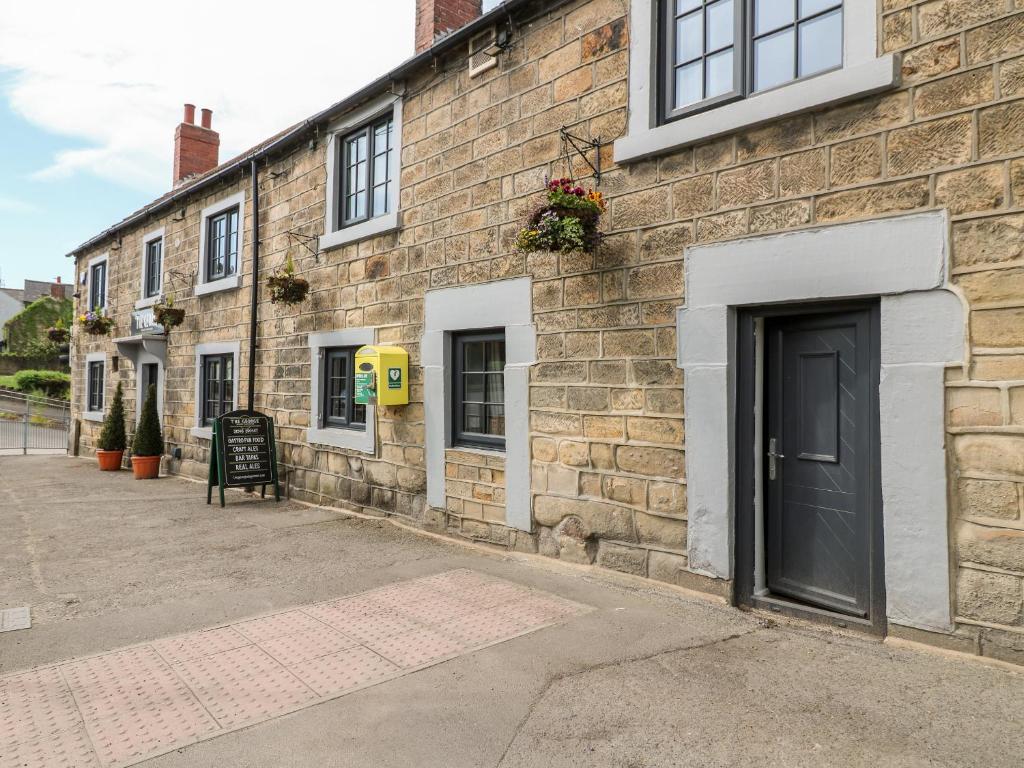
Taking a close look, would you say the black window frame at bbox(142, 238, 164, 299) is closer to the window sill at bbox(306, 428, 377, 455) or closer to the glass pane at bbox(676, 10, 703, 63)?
the window sill at bbox(306, 428, 377, 455)

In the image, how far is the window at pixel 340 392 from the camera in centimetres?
860

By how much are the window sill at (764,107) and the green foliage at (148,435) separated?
1119 centimetres

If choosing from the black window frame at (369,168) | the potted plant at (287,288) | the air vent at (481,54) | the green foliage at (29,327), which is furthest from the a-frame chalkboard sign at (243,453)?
the green foliage at (29,327)

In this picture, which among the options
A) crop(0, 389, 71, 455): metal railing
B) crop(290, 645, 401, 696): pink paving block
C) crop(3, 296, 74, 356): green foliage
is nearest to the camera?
crop(290, 645, 401, 696): pink paving block

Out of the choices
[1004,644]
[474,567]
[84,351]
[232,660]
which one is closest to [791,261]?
[1004,644]

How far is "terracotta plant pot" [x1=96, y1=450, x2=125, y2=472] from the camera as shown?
1420cm

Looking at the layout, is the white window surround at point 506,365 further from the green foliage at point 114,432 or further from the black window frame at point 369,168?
the green foliage at point 114,432

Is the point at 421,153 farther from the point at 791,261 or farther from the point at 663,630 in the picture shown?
the point at 663,630

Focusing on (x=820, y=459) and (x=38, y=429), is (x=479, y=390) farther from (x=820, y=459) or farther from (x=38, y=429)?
(x=38, y=429)

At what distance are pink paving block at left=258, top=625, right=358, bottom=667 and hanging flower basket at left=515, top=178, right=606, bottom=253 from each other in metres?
A: 3.14

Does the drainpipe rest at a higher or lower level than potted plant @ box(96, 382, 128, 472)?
higher

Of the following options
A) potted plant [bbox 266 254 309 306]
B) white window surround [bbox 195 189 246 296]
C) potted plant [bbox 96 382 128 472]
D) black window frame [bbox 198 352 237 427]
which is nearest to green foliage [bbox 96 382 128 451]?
potted plant [bbox 96 382 128 472]

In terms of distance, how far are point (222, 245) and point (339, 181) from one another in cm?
398

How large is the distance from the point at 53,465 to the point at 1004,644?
17608 millimetres
